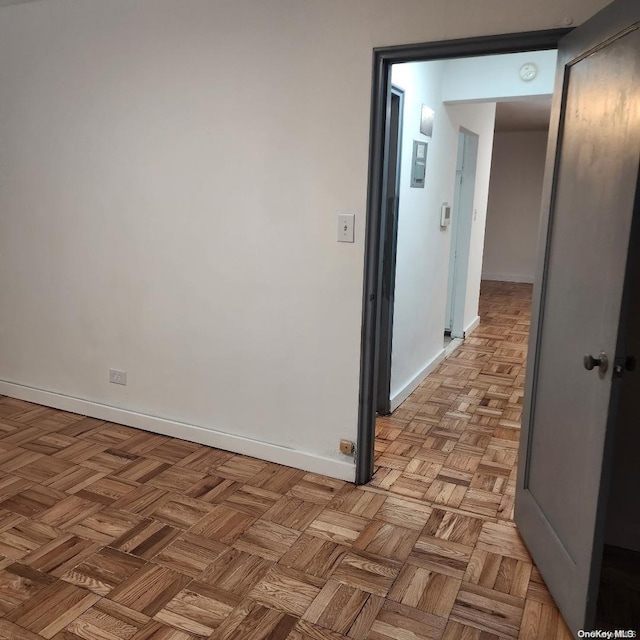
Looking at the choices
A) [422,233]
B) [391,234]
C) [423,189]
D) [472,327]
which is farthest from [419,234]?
[472,327]

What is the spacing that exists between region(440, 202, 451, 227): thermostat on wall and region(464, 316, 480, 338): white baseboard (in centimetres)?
148

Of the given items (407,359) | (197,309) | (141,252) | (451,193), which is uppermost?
(451,193)

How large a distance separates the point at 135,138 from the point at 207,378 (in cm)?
129

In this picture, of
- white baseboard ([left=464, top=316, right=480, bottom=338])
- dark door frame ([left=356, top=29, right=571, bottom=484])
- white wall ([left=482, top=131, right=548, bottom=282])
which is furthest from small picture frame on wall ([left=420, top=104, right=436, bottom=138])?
white wall ([left=482, top=131, right=548, bottom=282])

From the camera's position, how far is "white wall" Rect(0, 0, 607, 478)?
247 cm

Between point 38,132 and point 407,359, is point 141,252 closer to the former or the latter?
point 38,132

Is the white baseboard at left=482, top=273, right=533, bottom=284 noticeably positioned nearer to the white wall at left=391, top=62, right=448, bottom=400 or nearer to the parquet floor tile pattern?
the white wall at left=391, top=62, right=448, bottom=400

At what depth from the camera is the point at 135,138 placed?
2947 mm

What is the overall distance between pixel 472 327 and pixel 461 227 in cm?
110

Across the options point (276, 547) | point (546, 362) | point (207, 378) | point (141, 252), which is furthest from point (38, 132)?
point (546, 362)

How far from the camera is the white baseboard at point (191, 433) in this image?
274cm

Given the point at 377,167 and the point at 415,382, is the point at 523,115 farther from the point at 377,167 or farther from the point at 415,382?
the point at 377,167

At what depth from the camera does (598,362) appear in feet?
5.26

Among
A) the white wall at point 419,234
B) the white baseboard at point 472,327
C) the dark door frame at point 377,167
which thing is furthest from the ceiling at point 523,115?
the dark door frame at point 377,167
